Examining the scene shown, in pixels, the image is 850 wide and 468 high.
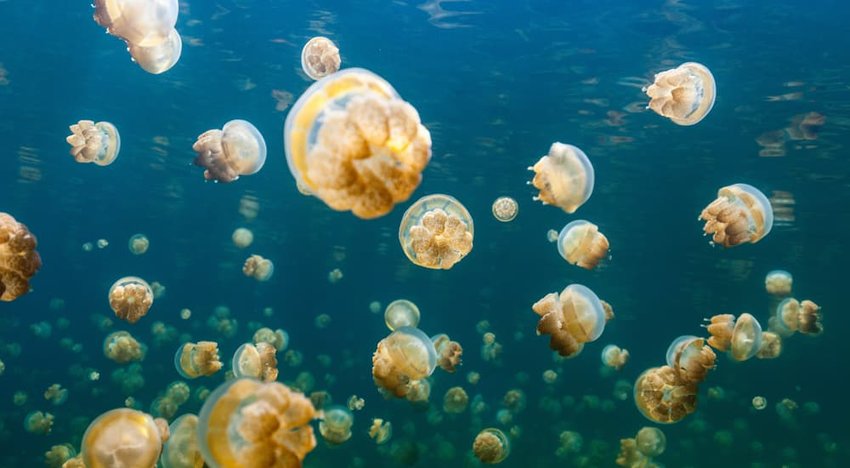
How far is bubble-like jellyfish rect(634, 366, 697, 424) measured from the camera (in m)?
6.28

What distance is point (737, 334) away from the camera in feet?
23.4

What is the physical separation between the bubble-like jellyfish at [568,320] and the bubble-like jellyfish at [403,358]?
3.76 ft

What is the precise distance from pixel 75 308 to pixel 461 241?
141ft

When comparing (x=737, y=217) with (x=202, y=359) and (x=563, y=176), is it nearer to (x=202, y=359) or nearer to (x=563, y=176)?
(x=563, y=176)

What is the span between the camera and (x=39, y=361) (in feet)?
151

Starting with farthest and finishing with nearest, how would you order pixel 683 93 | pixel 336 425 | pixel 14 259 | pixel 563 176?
1. pixel 336 425
2. pixel 683 93
3. pixel 563 176
4. pixel 14 259

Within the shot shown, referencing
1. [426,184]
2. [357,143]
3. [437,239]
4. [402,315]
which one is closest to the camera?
[357,143]

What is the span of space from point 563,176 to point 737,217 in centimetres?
205

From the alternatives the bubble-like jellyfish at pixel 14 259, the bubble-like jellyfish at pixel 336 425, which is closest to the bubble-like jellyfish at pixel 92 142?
the bubble-like jellyfish at pixel 14 259

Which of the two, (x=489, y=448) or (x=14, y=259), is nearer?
(x=14, y=259)

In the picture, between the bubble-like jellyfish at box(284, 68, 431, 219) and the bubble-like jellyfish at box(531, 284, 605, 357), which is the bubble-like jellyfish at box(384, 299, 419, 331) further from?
the bubble-like jellyfish at box(284, 68, 431, 219)

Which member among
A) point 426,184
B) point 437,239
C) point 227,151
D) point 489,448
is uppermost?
point 227,151

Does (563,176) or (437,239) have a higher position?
(563,176)

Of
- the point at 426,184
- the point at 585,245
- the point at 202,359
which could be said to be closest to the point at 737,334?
the point at 585,245
